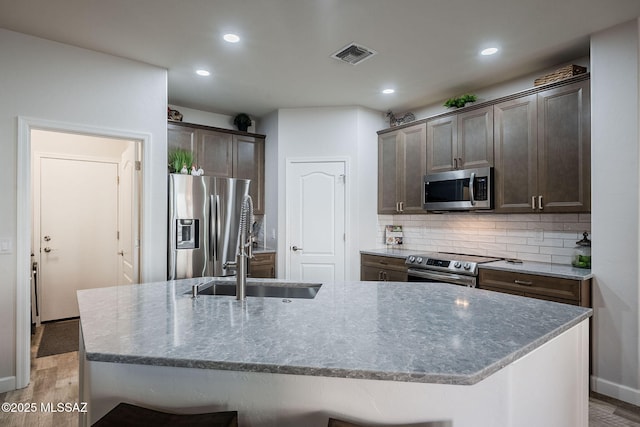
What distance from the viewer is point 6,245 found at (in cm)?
266

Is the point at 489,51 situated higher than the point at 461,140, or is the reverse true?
the point at 489,51

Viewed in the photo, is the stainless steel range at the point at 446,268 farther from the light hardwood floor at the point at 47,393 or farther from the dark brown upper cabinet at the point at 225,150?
the light hardwood floor at the point at 47,393

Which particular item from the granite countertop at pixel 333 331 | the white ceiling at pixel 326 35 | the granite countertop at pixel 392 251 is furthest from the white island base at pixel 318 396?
the granite countertop at pixel 392 251

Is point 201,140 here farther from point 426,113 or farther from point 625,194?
point 625,194

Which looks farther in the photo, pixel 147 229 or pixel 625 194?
pixel 147 229

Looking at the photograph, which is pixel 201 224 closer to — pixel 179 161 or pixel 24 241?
pixel 179 161

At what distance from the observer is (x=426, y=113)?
14.4 feet

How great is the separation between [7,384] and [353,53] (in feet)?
12.2

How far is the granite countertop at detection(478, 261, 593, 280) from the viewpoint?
2.63 metres

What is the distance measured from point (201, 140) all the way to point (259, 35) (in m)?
1.89

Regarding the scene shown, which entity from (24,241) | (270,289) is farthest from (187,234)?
(270,289)

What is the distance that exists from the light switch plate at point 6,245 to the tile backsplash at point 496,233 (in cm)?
368

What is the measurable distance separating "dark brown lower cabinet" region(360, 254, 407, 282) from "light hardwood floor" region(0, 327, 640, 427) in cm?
185

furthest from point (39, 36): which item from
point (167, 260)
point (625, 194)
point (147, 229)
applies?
point (625, 194)
